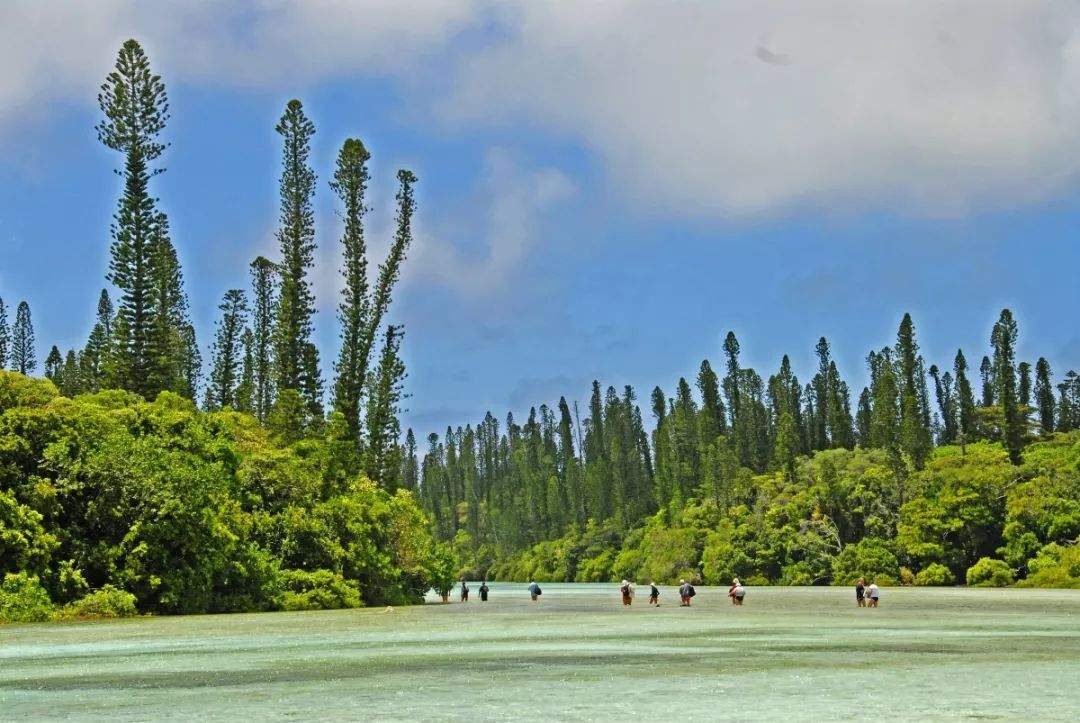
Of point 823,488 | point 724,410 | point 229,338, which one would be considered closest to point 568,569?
point 724,410

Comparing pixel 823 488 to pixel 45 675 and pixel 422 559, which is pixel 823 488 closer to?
pixel 422 559

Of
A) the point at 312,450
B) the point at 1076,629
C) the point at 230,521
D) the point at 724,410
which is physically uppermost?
the point at 724,410

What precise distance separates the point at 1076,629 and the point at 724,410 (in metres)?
125

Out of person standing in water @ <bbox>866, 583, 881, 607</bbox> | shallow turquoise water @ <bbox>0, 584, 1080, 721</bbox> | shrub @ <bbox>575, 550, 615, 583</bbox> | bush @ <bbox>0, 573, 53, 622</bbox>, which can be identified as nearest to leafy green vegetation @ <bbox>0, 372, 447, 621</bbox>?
bush @ <bbox>0, 573, 53, 622</bbox>

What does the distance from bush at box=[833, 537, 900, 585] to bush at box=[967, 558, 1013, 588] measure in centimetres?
750

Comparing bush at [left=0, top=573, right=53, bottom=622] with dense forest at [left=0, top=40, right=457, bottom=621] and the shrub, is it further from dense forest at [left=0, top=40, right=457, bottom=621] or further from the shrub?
the shrub

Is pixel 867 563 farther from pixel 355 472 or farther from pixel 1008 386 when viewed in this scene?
pixel 355 472

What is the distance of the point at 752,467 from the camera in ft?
485

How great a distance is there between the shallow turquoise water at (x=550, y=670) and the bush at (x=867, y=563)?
59107 millimetres

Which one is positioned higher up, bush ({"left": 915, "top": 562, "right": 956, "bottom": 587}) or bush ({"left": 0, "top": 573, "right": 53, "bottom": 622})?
bush ({"left": 0, "top": 573, "right": 53, "bottom": 622})

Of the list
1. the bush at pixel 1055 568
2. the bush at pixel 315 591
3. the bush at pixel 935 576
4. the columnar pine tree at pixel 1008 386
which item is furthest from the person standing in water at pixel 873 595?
the columnar pine tree at pixel 1008 386

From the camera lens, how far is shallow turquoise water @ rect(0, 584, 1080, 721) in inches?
627

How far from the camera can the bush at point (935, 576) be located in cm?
9519

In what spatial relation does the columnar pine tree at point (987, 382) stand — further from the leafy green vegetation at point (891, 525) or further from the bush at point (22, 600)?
the bush at point (22, 600)
